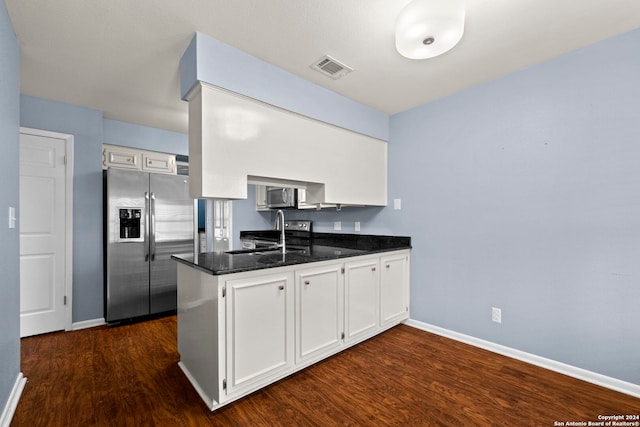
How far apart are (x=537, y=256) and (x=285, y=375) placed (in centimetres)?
229

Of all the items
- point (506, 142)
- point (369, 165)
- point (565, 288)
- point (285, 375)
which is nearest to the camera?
point (285, 375)

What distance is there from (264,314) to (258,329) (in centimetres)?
10

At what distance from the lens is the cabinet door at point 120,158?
371 cm

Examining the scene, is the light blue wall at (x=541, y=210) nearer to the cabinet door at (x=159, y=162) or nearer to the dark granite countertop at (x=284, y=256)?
the dark granite countertop at (x=284, y=256)

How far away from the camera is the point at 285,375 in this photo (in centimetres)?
210

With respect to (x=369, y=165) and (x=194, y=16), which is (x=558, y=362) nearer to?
(x=369, y=165)

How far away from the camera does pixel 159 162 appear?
4.11m

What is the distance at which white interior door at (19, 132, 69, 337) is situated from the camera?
293 cm

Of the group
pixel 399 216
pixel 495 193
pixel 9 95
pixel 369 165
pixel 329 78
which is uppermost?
pixel 329 78

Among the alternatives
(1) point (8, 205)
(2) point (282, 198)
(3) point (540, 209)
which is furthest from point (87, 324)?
(3) point (540, 209)

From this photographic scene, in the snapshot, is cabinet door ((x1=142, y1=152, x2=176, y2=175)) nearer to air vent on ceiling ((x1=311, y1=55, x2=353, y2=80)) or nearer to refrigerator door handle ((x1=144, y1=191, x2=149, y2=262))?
refrigerator door handle ((x1=144, y1=191, x2=149, y2=262))

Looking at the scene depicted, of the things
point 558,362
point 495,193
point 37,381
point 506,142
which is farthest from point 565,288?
point 37,381

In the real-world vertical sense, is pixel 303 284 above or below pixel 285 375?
above

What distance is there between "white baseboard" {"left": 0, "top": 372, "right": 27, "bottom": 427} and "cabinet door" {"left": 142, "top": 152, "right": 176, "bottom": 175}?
2720 mm
